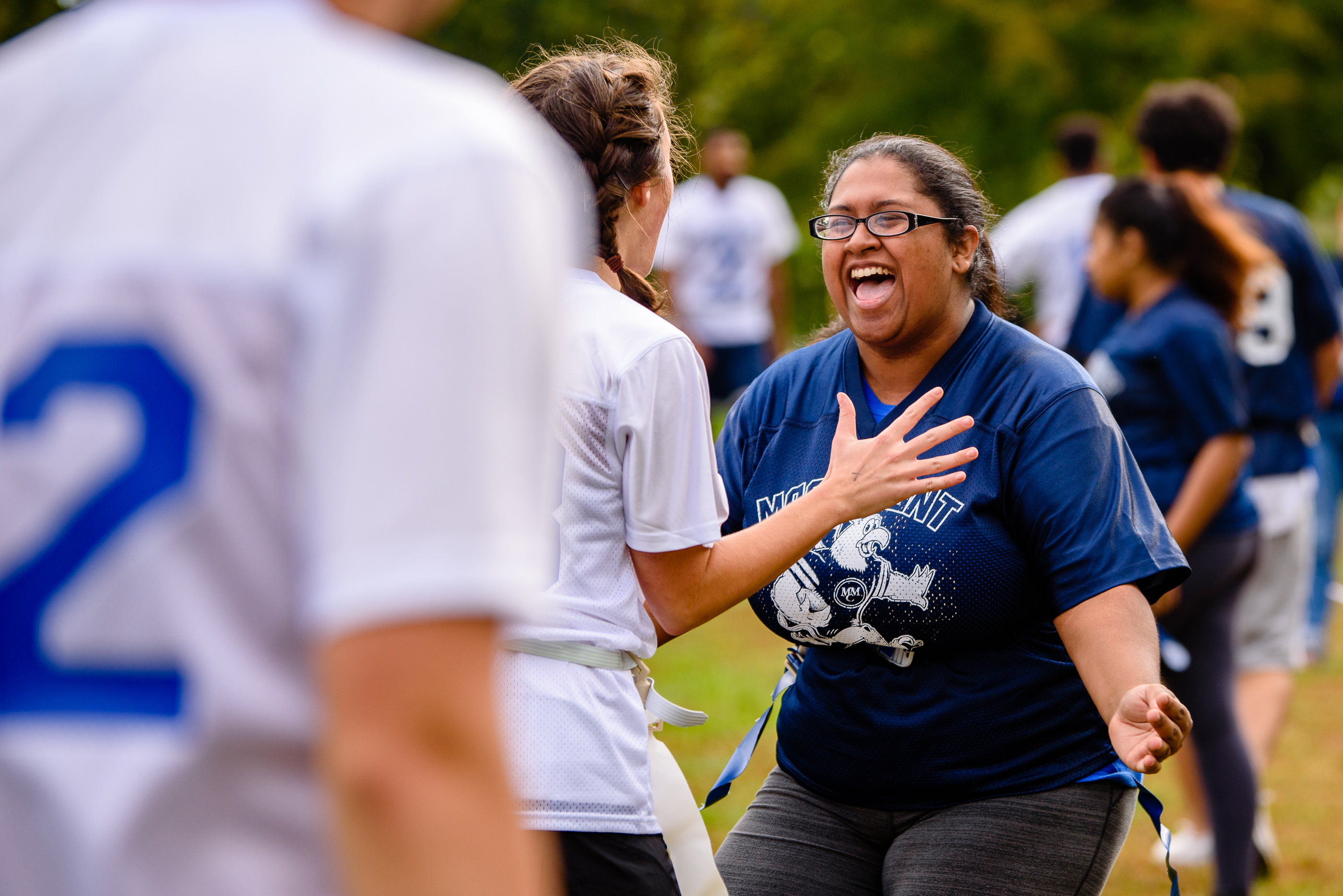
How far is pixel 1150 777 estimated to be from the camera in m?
5.87

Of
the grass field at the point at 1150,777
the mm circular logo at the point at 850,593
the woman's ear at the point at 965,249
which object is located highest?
the woman's ear at the point at 965,249

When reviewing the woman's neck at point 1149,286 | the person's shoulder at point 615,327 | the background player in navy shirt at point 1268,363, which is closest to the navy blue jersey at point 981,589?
the person's shoulder at point 615,327

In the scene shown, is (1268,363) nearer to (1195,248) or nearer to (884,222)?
(1195,248)

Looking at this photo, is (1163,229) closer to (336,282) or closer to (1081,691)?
(1081,691)

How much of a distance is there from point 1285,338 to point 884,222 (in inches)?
106

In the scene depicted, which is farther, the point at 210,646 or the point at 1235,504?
the point at 1235,504

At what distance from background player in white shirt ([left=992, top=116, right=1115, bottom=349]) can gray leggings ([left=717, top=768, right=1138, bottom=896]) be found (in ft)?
15.3

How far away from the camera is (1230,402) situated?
4.19 metres

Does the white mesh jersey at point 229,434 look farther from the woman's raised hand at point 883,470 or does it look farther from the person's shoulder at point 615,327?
the woman's raised hand at point 883,470

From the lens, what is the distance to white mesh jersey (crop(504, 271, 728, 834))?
2072 millimetres

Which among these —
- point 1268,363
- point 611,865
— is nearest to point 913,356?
point 611,865

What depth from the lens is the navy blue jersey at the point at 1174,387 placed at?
165 inches

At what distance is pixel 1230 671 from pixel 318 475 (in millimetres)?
4006

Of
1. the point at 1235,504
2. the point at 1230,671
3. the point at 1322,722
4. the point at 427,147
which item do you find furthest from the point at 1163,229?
the point at 427,147
